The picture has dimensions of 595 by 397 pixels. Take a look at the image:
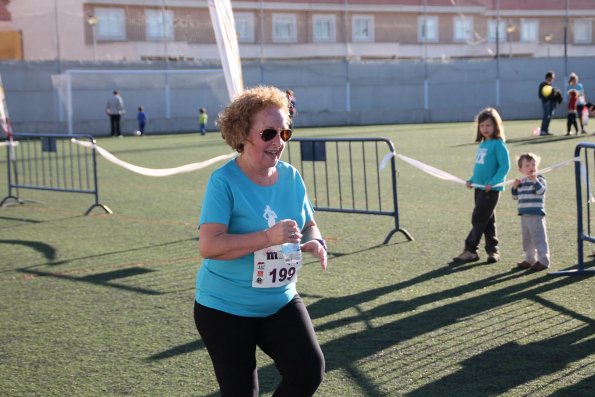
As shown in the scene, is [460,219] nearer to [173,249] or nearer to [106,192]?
[173,249]

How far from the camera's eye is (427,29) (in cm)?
4416

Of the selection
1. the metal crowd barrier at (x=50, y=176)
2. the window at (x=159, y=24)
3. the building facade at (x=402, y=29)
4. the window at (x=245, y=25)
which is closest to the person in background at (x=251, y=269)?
the metal crowd barrier at (x=50, y=176)

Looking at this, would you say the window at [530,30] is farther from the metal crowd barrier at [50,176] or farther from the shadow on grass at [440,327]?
the shadow on grass at [440,327]

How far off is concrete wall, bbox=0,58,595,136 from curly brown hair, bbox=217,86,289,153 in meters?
33.7

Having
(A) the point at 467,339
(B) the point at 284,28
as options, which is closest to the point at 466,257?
(A) the point at 467,339

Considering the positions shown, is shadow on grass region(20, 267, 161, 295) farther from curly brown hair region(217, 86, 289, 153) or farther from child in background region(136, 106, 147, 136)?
child in background region(136, 106, 147, 136)

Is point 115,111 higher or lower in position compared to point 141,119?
higher

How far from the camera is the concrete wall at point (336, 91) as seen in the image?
3688 cm

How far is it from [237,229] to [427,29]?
136 feet

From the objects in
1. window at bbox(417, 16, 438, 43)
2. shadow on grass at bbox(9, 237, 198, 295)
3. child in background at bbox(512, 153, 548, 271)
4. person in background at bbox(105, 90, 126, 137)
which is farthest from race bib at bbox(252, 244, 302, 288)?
window at bbox(417, 16, 438, 43)

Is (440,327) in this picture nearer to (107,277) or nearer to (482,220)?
(482,220)

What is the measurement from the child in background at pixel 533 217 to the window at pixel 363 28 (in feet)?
120

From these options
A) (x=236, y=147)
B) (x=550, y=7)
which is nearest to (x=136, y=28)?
(x=550, y=7)

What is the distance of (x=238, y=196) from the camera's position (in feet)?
12.9
